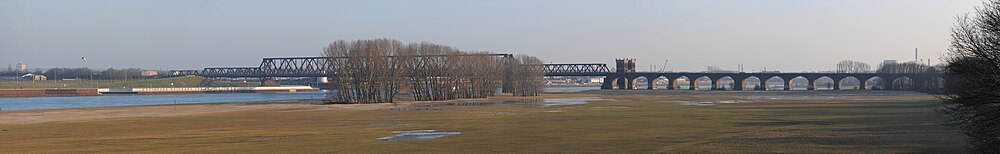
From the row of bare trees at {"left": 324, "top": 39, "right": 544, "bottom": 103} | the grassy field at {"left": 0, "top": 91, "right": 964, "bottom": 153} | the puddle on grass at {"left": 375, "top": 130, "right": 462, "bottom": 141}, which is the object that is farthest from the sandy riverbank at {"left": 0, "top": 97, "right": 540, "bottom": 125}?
the puddle on grass at {"left": 375, "top": 130, "right": 462, "bottom": 141}

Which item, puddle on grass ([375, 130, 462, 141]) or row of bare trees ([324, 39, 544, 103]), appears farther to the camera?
row of bare trees ([324, 39, 544, 103])

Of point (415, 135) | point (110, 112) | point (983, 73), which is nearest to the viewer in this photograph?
point (983, 73)

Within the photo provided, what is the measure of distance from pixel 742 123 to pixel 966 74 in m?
25.7

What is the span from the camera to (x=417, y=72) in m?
128

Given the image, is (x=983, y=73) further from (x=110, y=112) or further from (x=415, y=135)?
(x=110, y=112)

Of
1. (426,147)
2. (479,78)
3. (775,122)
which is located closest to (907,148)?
(426,147)

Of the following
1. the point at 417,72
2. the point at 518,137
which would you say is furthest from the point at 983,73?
the point at 417,72

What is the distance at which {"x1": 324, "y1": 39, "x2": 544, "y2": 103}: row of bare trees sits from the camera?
111 meters

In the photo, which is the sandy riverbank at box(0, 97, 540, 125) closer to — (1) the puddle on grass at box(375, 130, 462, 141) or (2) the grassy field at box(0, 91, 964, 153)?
(2) the grassy field at box(0, 91, 964, 153)

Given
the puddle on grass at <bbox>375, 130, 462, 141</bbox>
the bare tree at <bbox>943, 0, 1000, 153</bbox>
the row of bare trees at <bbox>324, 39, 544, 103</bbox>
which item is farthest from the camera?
the row of bare trees at <bbox>324, 39, 544, 103</bbox>

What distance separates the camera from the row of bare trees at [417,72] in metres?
111

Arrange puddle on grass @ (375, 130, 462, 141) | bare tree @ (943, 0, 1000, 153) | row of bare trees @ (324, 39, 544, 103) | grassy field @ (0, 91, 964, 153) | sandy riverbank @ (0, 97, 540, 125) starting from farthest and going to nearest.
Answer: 1. row of bare trees @ (324, 39, 544, 103)
2. sandy riverbank @ (0, 97, 540, 125)
3. puddle on grass @ (375, 130, 462, 141)
4. grassy field @ (0, 91, 964, 153)
5. bare tree @ (943, 0, 1000, 153)

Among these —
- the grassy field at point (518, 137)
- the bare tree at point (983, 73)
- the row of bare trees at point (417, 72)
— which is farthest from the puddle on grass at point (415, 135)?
the row of bare trees at point (417, 72)

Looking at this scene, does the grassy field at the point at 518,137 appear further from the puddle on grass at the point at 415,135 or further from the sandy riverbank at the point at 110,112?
the sandy riverbank at the point at 110,112
